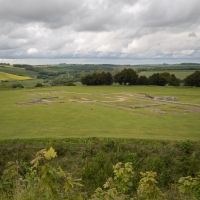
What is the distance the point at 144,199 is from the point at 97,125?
1419cm

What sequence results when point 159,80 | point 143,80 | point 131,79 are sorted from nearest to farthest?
point 159,80
point 131,79
point 143,80

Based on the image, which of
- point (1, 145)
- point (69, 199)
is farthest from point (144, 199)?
point (1, 145)

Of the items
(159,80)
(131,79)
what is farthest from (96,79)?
(159,80)

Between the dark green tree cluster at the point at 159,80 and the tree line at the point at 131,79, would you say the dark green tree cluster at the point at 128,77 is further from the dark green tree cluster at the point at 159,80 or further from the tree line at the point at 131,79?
the dark green tree cluster at the point at 159,80

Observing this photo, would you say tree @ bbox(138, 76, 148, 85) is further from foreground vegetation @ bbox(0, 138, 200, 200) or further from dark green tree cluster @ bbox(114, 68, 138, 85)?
foreground vegetation @ bbox(0, 138, 200, 200)

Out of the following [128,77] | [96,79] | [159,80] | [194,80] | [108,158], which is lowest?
[108,158]

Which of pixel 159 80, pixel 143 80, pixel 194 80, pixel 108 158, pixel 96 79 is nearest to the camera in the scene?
pixel 108 158

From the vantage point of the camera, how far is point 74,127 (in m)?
18.4

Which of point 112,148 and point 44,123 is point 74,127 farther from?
point 112,148

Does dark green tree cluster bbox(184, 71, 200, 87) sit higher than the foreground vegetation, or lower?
higher

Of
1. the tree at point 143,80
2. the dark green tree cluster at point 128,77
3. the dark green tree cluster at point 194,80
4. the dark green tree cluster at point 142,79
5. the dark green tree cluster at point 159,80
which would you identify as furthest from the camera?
the tree at point 143,80

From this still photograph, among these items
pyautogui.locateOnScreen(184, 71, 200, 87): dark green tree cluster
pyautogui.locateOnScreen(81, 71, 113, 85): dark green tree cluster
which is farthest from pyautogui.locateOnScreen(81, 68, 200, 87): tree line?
pyautogui.locateOnScreen(184, 71, 200, 87): dark green tree cluster

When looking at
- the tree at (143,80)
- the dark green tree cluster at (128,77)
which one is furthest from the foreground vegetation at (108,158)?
the tree at (143,80)

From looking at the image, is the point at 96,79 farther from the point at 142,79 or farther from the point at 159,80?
the point at 159,80
